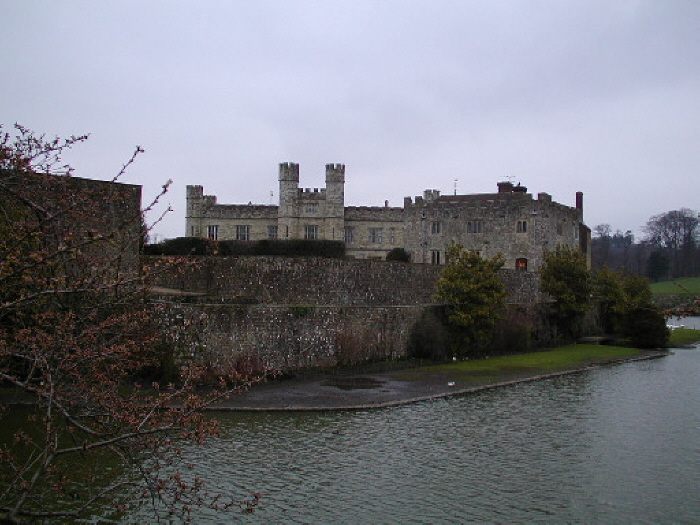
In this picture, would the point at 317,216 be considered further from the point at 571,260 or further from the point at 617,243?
the point at 617,243

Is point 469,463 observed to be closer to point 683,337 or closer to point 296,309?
point 296,309

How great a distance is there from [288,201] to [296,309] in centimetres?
3538

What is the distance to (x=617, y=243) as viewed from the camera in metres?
145

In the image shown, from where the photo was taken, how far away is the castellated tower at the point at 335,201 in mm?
59281

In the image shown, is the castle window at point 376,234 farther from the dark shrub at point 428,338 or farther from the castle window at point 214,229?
the dark shrub at point 428,338

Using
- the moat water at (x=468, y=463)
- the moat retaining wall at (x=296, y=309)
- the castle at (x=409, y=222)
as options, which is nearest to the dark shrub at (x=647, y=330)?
the castle at (x=409, y=222)

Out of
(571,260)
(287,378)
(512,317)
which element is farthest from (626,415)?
(571,260)

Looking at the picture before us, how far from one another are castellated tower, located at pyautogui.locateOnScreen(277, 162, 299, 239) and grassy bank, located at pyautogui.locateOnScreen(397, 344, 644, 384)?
2666 centimetres

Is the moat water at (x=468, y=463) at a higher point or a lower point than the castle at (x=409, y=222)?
lower

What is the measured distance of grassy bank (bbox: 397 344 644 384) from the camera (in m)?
26.0

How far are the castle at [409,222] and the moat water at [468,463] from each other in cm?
3124

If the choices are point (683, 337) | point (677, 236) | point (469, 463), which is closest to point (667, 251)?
point (677, 236)

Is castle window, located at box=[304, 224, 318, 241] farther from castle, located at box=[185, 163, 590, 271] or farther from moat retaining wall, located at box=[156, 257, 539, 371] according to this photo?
moat retaining wall, located at box=[156, 257, 539, 371]

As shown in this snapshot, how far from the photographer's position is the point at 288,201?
193 feet
